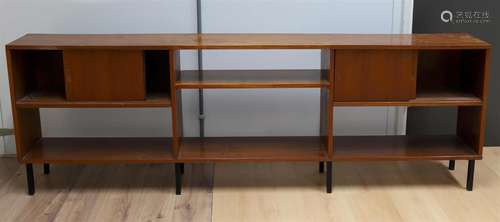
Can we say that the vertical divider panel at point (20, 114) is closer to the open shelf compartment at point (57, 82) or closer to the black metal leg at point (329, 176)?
the open shelf compartment at point (57, 82)

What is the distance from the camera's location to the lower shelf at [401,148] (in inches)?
122

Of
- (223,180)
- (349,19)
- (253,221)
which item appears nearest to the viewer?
(253,221)

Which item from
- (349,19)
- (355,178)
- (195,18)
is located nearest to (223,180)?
(355,178)

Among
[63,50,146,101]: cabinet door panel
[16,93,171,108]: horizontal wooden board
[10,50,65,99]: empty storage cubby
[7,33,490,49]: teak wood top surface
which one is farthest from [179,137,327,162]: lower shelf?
[10,50,65,99]: empty storage cubby

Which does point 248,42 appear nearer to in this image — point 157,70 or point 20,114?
point 157,70

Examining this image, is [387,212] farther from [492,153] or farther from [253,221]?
[492,153]

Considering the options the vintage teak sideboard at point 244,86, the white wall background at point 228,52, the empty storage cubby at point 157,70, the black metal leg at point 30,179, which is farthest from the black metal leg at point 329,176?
the black metal leg at point 30,179

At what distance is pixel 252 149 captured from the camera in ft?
10.6

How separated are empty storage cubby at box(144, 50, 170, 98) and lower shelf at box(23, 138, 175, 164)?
0.94 ft

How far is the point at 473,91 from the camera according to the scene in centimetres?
311

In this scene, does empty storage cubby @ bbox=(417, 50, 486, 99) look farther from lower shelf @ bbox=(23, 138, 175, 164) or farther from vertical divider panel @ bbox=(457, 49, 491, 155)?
lower shelf @ bbox=(23, 138, 175, 164)

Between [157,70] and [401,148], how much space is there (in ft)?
4.28

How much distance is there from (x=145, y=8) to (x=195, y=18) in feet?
0.91

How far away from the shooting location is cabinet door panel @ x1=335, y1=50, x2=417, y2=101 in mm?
2941
